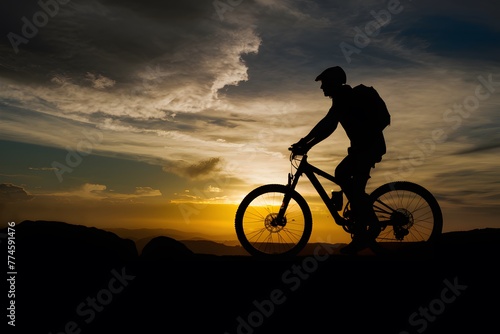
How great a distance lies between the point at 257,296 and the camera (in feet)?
19.5

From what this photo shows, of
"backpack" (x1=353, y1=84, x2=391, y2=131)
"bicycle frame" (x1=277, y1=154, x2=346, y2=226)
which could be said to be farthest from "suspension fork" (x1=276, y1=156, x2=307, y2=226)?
"backpack" (x1=353, y1=84, x2=391, y2=131)

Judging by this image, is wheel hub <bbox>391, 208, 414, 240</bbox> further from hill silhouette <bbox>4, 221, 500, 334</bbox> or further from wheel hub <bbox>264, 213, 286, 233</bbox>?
wheel hub <bbox>264, 213, 286, 233</bbox>

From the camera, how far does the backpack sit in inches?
306

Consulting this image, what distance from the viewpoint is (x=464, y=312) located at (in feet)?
18.7

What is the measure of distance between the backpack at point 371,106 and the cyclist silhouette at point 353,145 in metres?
0.07

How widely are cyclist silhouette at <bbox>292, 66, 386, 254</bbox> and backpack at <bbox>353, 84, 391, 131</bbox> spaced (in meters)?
0.07

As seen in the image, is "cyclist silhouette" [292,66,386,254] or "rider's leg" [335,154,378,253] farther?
"rider's leg" [335,154,378,253]

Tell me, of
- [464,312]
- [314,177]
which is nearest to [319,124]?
[314,177]

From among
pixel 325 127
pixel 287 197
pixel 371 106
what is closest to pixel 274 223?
pixel 287 197

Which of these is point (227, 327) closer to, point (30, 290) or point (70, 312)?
point (70, 312)

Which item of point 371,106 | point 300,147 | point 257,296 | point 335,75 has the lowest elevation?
point 257,296

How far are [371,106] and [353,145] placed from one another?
0.76m

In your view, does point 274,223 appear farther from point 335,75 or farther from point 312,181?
point 335,75

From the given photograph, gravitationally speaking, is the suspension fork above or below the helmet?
below
